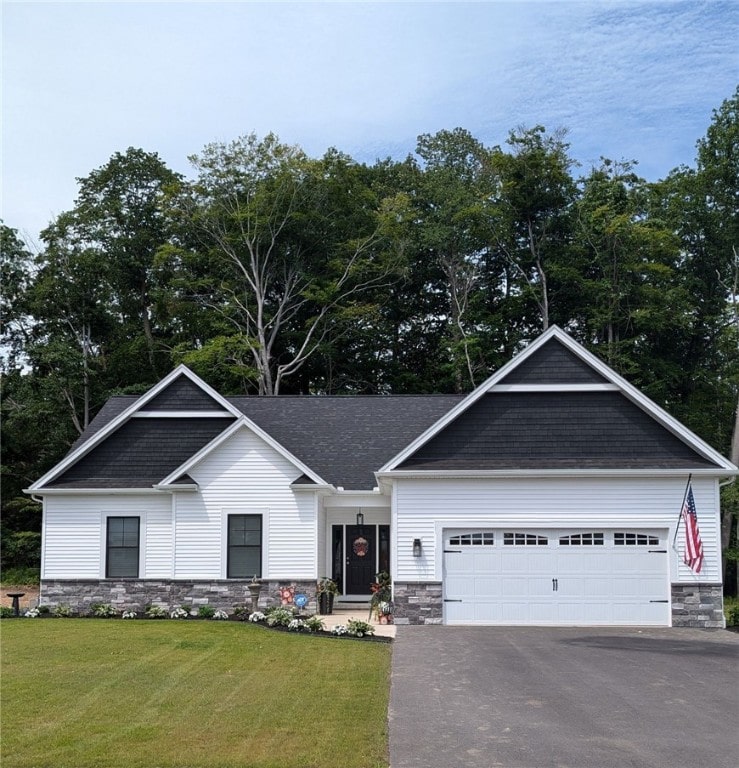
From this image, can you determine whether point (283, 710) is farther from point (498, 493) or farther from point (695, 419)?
point (695, 419)

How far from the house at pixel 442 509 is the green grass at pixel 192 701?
4526mm

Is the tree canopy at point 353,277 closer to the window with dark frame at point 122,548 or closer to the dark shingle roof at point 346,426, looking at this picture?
the dark shingle roof at point 346,426

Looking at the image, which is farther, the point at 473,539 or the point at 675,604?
the point at 473,539

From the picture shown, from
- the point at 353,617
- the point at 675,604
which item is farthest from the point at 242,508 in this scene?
the point at 675,604

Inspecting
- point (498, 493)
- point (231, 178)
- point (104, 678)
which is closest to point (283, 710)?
point (104, 678)

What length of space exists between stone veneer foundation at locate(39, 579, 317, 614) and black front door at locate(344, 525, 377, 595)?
2.49m

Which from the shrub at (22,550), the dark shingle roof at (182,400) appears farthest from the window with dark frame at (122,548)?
the shrub at (22,550)

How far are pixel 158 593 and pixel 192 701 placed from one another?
12070 millimetres

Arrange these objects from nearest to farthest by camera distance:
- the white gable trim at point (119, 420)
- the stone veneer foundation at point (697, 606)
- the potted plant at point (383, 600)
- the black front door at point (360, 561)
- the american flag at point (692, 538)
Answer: the american flag at point (692, 538)
the stone veneer foundation at point (697, 606)
the potted plant at point (383, 600)
the white gable trim at point (119, 420)
the black front door at point (360, 561)

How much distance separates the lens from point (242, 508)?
21.9 metres

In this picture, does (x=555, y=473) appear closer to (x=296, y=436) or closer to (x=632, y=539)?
(x=632, y=539)

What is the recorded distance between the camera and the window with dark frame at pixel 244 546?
21.7 metres

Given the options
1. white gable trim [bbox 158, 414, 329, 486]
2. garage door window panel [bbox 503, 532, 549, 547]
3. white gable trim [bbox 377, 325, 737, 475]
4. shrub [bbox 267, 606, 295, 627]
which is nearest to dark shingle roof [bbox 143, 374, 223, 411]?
white gable trim [bbox 158, 414, 329, 486]

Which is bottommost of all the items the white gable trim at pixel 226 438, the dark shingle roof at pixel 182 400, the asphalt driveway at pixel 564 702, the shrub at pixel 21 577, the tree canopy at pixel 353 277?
the shrub at pixel 21 577
